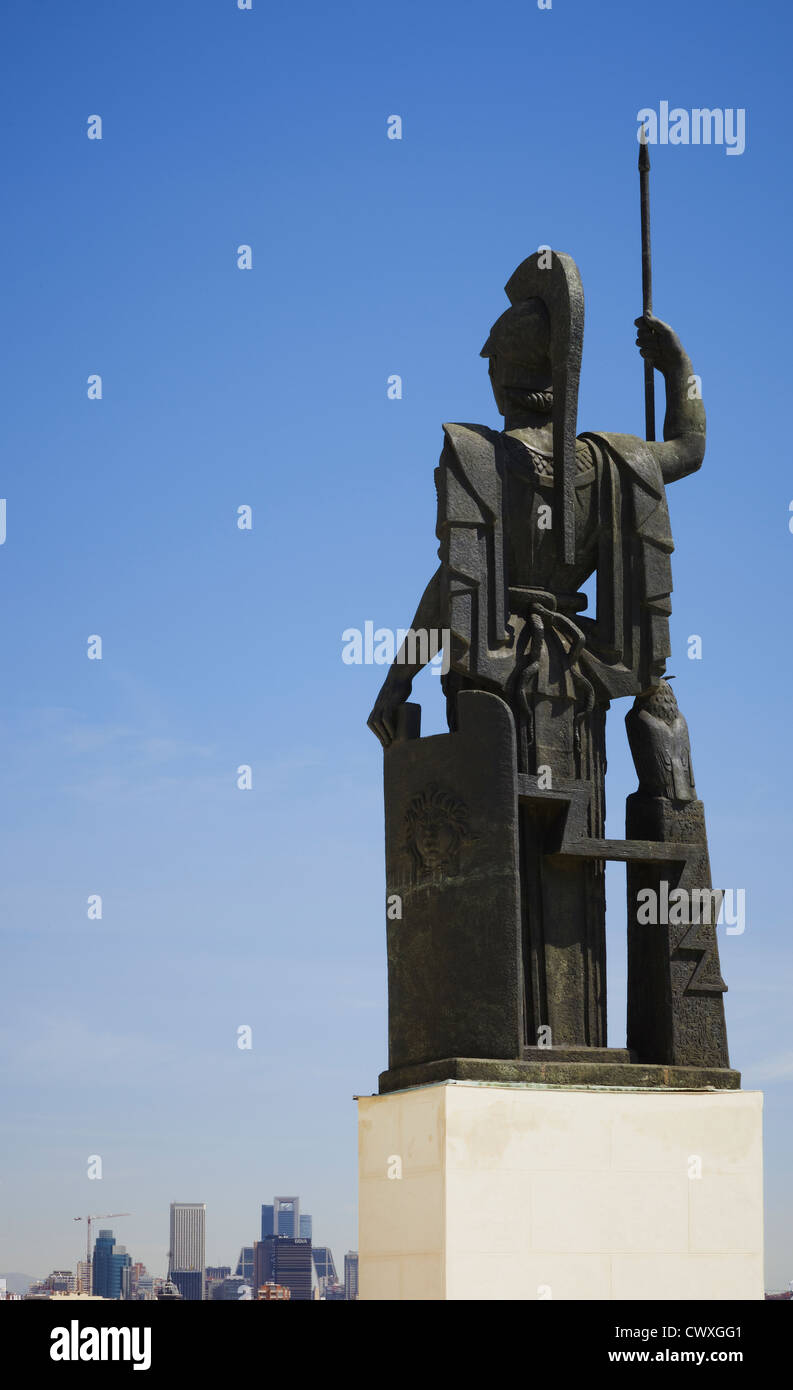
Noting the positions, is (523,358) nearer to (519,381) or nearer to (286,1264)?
(519,381)

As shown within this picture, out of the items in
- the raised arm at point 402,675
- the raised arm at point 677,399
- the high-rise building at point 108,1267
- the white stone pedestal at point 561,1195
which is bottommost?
the high-rise building at point 108,1267

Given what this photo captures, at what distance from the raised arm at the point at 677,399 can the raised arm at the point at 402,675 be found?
6.82 feet

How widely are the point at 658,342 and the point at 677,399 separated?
1.43 ft

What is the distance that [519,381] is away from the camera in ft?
42.8

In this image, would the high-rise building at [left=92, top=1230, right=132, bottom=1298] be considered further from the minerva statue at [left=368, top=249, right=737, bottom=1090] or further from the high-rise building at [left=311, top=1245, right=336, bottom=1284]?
the minerva statue at [left=368, top=249, right=737, bottom=1090]

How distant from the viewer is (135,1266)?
45.0 m

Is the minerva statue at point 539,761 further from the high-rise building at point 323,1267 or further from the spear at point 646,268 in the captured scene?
the high-rise building at point 323,1267

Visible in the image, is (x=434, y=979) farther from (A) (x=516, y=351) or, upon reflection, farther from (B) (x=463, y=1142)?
(A) (x=516, y=351)

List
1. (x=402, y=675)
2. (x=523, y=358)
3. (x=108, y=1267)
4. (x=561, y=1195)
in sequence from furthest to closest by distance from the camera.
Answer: (x=108, y=1267), (x=523, y=358), (x=402, y=675), (x=561, y=1195)

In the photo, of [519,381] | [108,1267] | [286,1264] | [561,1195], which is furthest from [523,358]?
[108,1267]

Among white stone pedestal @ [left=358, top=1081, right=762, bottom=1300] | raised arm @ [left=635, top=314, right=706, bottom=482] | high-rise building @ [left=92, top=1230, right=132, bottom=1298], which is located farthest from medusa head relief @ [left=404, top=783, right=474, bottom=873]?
high-rise building @ [left=92, top=1230, right=132, bottom=1298]

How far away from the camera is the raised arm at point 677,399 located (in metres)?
13.3

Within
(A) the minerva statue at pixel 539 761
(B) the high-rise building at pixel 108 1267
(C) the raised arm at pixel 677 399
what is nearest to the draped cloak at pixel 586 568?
(A) the minerva statue at pixel 539 761
